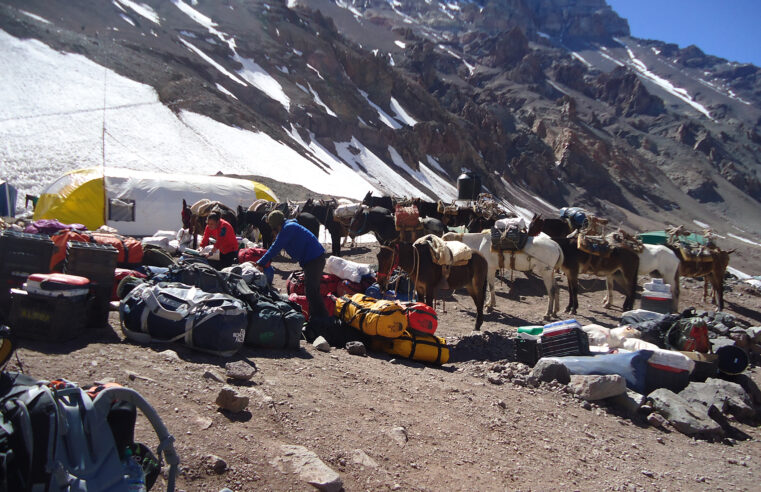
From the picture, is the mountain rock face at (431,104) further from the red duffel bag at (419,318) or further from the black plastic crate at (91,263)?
the red duffel bag at (419,318)

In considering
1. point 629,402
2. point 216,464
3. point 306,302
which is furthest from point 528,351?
point 216,464

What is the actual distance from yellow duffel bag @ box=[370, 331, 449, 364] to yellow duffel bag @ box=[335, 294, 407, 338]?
0.50 ft

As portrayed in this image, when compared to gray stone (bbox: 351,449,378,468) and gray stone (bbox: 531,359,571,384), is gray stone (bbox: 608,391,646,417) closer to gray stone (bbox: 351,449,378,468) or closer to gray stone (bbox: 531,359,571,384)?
gray stone (bbox: 531,359,571,384)

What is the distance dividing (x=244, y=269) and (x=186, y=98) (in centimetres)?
3704

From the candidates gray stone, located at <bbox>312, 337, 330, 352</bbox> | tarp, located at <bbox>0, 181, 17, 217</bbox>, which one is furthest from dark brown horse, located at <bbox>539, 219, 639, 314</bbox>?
tarp, located at <bbox>0, 181, 17, 217</bbox>

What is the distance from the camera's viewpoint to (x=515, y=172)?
7988cm

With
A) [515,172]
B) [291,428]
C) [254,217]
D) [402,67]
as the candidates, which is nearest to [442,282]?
[291,428]

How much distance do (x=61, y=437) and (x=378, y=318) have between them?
4.81m

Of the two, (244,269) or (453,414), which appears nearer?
(453,414)

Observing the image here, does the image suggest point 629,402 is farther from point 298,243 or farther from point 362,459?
point 298,243

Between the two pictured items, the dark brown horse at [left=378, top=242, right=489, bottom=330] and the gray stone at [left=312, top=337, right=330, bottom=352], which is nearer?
the gray stone at [left=312, top=337, right=330, bottom=352]

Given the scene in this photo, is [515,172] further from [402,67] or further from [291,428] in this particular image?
[291,428]

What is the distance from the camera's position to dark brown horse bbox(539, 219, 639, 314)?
43.9ft

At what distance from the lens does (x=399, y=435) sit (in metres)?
4.42
